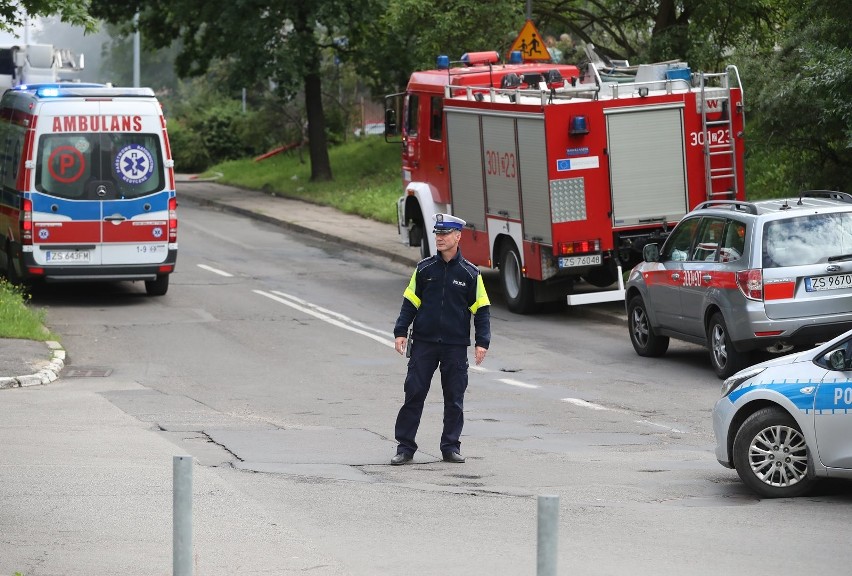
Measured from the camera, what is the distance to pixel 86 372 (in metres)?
15.6

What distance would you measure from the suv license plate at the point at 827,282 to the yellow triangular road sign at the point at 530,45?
10192 mm

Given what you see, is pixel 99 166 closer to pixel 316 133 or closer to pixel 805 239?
pixel 805 239

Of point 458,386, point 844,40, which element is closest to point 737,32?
point 844,40

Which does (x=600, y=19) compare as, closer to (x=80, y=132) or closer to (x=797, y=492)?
(x=80, y=132)

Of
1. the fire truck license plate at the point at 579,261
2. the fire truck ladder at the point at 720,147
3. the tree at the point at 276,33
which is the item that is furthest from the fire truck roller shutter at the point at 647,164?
the tree at the point at 276,33

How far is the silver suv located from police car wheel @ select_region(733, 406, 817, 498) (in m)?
4.68

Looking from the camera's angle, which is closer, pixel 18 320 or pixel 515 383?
pixel 515 383

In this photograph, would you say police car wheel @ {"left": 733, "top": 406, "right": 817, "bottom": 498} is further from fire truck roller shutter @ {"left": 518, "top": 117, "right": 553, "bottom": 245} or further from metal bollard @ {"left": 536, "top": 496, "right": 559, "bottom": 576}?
fire truck roller shutter @ {"left": 518, "top": 117, "right": 553, "bottom": 245}

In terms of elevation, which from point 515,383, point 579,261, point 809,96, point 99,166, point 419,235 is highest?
point 809,96

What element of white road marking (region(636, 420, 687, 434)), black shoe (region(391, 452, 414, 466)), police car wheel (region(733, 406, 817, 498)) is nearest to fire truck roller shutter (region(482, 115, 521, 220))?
white road marking (region(636, 420, 687, 434))

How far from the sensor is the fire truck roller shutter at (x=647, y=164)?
18.8 m

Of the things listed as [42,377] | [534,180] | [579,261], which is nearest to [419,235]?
[534,180]

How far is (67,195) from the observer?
20266 millimetres

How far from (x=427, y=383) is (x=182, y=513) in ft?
15.8
